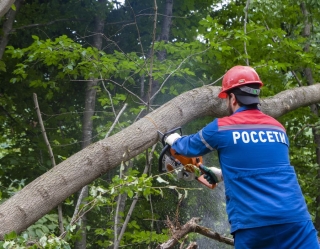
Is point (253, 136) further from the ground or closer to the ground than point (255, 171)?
further from the ground

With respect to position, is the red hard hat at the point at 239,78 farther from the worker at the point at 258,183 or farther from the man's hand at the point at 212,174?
the man's hand at the point at 212,174

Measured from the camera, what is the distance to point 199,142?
125 inches

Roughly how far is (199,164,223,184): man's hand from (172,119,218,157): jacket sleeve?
378mm

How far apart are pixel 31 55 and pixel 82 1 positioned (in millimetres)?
3396

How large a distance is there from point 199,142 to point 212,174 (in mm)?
517

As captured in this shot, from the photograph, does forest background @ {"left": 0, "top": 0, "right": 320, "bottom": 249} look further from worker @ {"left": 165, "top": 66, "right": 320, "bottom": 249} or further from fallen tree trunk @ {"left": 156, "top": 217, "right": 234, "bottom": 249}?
worker @ {"left": 165, "top": 66, "right": 320, "bottom": 249}

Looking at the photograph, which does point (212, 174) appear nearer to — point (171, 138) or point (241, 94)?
point (171, 138)

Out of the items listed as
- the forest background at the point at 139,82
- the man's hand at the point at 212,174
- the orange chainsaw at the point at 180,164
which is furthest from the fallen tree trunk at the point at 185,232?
the forest background at the point at 139,82

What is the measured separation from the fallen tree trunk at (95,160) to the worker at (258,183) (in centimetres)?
103

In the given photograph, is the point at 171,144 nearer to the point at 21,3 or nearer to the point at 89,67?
the point at 89,67

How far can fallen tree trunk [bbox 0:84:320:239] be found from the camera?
11.5ft

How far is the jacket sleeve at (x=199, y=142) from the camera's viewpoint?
3.09 m

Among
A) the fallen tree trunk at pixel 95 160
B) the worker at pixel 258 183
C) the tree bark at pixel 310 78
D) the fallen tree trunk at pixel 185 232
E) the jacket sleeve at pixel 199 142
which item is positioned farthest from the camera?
the tree bark at pixel 310 78

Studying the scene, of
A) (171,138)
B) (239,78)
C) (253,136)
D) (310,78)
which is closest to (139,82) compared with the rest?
(310,78)
